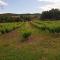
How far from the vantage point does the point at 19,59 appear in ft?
33.6

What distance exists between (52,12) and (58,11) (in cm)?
340

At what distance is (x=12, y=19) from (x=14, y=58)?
86204 mm

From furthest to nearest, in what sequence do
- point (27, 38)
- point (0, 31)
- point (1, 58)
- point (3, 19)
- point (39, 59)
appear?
point (3, 19) < point (0, 31) < point (27, 38) < point (1, 58) < point (39, 59)

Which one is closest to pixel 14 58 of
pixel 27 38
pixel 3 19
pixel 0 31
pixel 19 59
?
pixel 19 59

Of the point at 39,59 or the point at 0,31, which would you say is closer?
the point at 39,59

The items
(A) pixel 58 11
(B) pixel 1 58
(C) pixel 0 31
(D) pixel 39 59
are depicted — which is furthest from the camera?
Result: (A) pixel 58 11

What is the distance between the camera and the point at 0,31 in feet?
89.7

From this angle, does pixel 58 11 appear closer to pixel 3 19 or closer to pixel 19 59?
pixel 3 19

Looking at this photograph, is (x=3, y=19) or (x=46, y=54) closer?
(x=46, y=54)

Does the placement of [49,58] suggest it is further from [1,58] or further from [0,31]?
[0,31]

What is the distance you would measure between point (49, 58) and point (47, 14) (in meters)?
90.4

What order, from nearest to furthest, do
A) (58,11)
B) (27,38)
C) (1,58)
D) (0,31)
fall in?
(1,58)
(27,38)
(0,31)
(58,11)

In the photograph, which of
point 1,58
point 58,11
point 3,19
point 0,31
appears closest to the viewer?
point 1,58

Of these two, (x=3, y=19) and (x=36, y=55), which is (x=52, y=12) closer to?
(x=3, y=19)
